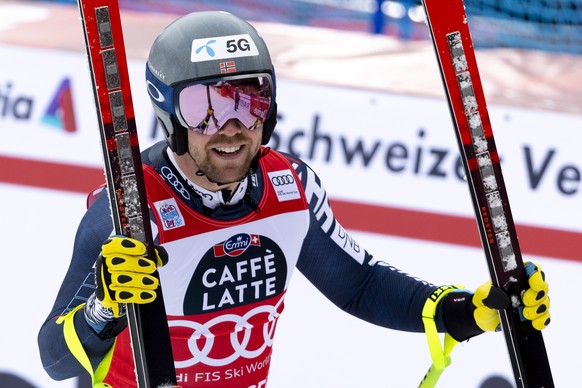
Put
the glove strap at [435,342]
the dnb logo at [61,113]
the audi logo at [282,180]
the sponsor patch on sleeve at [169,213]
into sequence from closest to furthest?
the sponsor patch on sleeve at [169,213]
the glove strap at [435,342]
the audi logo at [282,180]
the dnb logo at [61,113]

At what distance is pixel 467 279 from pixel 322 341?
0.69 metres

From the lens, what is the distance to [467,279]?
18.2 feet

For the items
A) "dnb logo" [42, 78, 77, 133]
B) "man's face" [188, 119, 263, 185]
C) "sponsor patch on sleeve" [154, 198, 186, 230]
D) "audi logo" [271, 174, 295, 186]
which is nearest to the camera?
"man's face" [188, 119, 263, 185]

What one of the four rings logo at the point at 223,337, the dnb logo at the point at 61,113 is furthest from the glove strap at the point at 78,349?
the dnb logo at the point at 61,113

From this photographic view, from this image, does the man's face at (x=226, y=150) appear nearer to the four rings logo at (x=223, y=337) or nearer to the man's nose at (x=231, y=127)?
the man's nose at (x=231, y=127)

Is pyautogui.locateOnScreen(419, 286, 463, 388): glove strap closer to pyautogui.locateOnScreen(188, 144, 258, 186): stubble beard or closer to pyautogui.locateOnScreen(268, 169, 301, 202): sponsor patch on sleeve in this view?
pyautogui.locateOnScreen(268, 169, 301, 202): sponsor patch on sleeve

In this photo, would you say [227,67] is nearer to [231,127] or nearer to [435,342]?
[231,127]

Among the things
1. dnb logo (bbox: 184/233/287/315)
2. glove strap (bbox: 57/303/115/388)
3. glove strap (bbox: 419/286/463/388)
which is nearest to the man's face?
dnb logo (bbox: 184/233/287/315)

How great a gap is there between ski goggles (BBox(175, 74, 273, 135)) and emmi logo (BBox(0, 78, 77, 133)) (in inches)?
103

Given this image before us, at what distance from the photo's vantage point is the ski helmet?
3791 millimetres

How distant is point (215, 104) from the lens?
3797mm

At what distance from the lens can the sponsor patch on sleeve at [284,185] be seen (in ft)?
13.7

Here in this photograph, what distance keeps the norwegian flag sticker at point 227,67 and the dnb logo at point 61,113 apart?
268cm

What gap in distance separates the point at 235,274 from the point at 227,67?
0.67 meters
